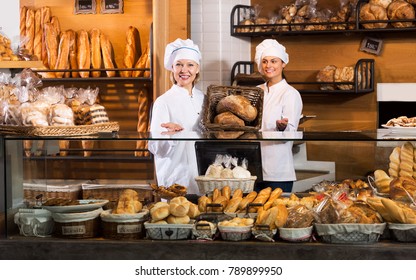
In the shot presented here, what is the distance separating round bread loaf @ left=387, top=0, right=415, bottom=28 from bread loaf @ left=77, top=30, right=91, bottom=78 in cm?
199

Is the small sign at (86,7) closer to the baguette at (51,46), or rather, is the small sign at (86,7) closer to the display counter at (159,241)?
the baguette at (51,46)

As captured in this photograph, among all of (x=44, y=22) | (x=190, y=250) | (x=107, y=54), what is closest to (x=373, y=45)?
(x=107, y=54)

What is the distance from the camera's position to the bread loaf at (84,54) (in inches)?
190

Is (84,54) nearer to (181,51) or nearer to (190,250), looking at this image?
(181,51)

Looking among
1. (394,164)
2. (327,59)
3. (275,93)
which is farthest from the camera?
(327,59)

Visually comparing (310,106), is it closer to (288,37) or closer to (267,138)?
(288,37)

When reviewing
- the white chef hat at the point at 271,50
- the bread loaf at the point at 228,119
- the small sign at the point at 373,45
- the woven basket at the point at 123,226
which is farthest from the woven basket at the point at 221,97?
the small sign at the point at 373,45

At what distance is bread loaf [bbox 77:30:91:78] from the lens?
483cm

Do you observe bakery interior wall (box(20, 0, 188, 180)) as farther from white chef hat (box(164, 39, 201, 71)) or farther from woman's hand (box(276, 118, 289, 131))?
woman's hand (box(276, 118, 289, 131))

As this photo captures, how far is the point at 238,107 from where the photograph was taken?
3180 mm

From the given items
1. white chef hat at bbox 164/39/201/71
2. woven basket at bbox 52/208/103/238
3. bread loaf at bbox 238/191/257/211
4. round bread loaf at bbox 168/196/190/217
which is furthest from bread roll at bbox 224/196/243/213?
white chef hat at bbox 164/39/201/71

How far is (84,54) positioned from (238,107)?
6.45ft

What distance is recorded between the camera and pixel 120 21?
5059 mm

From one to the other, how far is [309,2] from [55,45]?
5.70ft
